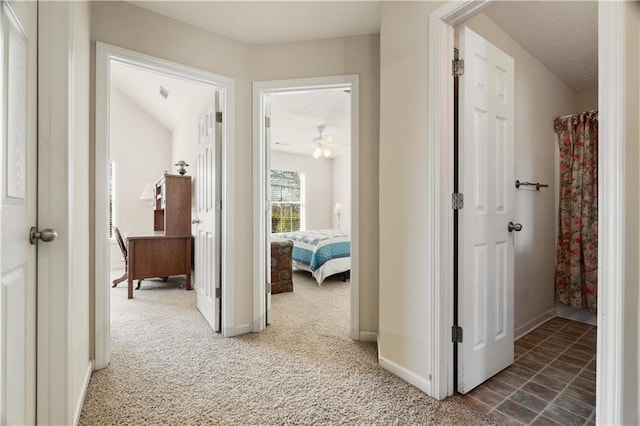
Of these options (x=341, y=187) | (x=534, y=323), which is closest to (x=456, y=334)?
(x=534, y=323)

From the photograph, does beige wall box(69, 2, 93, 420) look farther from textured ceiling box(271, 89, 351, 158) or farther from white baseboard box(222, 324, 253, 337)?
textured ceiling box(271, 89, 351, 158)

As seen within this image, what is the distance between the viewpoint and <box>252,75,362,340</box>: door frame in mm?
2420

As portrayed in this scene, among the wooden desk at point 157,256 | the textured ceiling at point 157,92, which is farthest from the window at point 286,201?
the wooden desk at point 157,256

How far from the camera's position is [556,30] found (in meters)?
2.27

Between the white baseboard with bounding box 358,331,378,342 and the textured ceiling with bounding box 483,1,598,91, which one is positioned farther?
the white baseboard with bounding box 358,331,378,342

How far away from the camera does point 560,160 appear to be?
117 inches

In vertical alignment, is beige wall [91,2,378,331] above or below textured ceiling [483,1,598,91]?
below

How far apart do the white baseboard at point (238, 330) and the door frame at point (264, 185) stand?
0.04 meters

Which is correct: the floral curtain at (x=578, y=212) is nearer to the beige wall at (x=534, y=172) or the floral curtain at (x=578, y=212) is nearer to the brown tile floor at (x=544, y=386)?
the beige wall at (x=534, y=172)

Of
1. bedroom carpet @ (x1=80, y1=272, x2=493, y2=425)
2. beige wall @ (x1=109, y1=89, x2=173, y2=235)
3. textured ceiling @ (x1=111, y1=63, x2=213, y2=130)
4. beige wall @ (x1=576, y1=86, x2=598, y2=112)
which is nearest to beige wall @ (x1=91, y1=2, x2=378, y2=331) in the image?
bedroom carpet @ (x1=80, y1=272, x2=493, y2=425)

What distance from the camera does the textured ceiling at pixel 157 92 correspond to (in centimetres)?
381

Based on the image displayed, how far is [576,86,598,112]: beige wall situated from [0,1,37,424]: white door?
4.42 metres

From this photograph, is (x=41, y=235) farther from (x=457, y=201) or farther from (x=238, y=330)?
(x=457, y=201)

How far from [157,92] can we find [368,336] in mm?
4343
